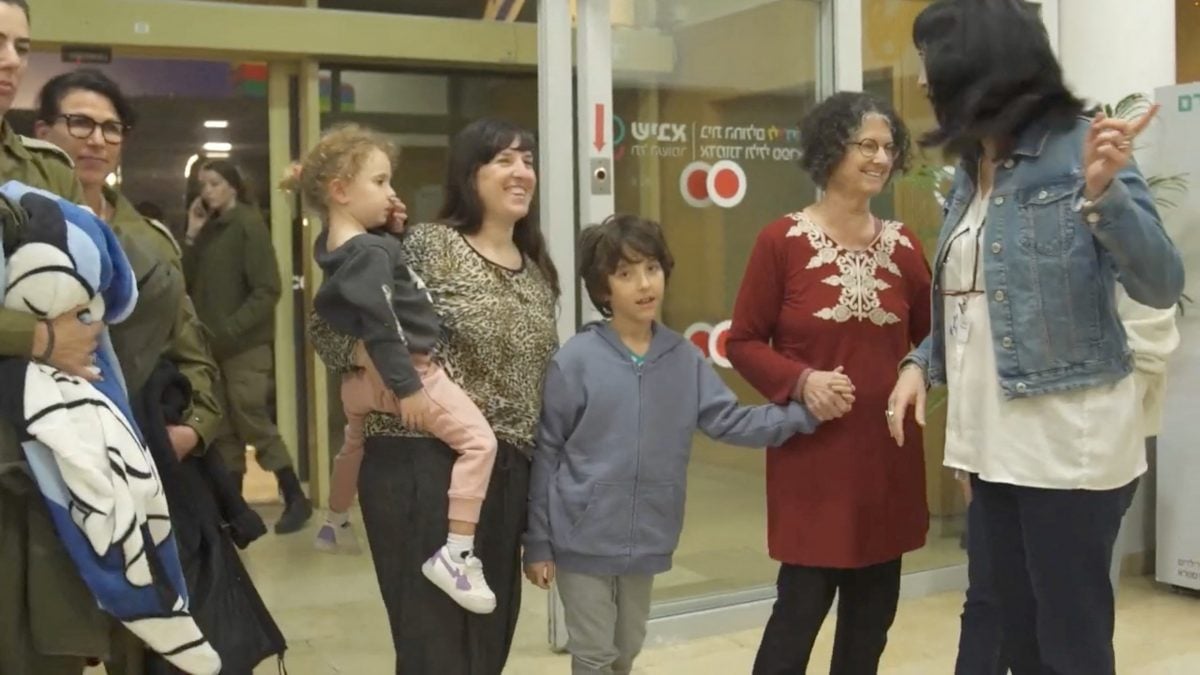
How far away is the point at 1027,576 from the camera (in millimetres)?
1982

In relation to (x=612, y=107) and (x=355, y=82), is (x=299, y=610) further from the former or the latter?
(x=355, y=82)

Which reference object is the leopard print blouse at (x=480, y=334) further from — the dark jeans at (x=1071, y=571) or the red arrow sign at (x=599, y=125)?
the red arrow sign at (x=599, y=125)

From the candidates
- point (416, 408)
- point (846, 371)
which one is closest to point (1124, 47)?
point (846, 371)

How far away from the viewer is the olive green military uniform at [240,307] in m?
5.02

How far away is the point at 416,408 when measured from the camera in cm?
217

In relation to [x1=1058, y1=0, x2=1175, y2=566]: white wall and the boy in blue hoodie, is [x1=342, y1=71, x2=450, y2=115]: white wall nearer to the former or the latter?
[x1=1058, y1=0, x2=1175, y2=566]: white wall

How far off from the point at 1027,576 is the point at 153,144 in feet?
17.1

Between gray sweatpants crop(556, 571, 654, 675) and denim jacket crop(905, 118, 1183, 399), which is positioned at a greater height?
denim jacket crop(905, 118, 1183, 399)

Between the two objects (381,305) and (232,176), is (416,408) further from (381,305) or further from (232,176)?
(232,176)

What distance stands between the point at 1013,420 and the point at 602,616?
37.6 inches

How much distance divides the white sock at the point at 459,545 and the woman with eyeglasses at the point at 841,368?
0.75m

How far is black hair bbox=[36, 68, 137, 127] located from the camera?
2.34 meters

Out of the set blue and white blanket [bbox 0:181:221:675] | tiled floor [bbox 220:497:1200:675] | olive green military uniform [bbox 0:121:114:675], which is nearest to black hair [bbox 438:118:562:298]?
blue and white blanket [bbox 0:181:221:675]

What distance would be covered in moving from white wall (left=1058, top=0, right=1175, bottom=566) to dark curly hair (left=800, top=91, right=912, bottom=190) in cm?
191
